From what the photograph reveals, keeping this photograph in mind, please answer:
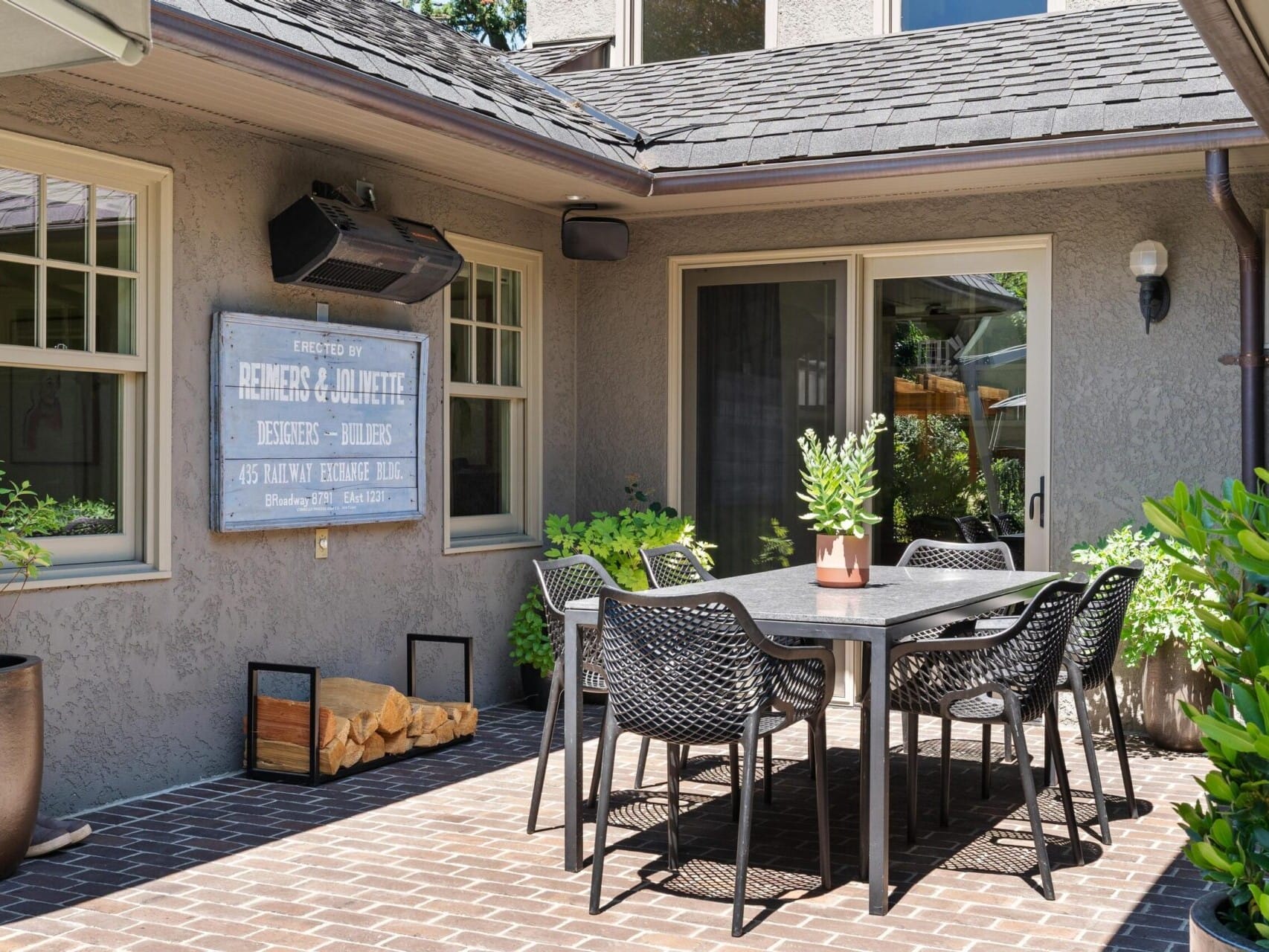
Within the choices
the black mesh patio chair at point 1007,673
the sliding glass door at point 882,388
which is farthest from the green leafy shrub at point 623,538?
the black mesh patio chair at point 1007,673

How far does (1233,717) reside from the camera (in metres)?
2.08

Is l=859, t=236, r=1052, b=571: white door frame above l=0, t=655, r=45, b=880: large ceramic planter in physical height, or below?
above

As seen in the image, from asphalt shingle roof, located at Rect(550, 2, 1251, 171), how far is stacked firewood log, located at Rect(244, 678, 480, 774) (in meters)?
3.19

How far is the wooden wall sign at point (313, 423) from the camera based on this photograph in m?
5.99

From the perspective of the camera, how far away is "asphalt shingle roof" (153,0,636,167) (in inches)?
199

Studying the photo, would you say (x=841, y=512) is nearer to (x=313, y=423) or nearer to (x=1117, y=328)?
(x=313, y=423)

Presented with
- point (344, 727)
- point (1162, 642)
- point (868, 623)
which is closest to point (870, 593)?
point (868, 623)

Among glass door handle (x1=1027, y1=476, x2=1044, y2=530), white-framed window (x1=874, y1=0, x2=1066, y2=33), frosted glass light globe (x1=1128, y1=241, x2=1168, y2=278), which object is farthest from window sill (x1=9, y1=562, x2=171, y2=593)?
white-framed window (x1=874, y1=0, x2=1066, y2=33)

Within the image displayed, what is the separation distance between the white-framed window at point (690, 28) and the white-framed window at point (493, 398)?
9.10 feet

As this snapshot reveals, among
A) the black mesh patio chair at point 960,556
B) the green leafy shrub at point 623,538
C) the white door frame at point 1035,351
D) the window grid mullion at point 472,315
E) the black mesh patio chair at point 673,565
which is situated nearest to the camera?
the black mesh patio chair at point 673,565

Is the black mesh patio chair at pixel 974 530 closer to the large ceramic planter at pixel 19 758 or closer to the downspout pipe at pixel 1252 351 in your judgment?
the downspout pipe at pixel 1252 351

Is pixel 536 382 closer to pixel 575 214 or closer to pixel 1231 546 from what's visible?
pixel 575 214

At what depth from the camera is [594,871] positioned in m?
4.30

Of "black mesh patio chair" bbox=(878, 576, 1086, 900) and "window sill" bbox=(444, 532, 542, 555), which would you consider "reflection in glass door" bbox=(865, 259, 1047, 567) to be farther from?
"black mesh patio chair" bbox=(878, 576, 1086, 900)
